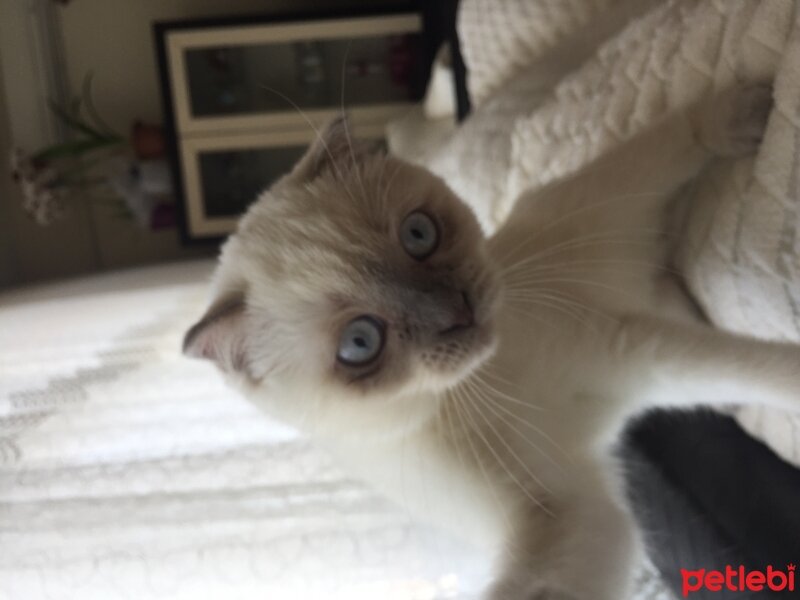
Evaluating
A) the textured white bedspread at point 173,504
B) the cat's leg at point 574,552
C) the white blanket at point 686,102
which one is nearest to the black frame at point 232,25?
the white blanket at point 686,102

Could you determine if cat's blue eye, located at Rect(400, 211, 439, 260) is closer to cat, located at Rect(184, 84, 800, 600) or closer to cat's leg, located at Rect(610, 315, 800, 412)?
cat, located at Rect(184, 84, 800, 600)

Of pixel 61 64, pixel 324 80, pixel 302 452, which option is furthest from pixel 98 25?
pixel 302 452

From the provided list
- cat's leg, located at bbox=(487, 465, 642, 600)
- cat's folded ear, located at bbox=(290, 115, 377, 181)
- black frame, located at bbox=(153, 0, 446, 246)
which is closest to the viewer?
cat's leg, located at bbox=(487, 465, 642, 600)

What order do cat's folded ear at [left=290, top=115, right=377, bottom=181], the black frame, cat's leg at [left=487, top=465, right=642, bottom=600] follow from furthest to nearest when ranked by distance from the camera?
1. the black frame
2. cat's folded ear at [left=290, top=115, right=377, bottom=181]
3. cat's leg at [left=487, top=465, right=642, bottom=600]

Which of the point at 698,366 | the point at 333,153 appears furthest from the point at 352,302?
the point at 698,366

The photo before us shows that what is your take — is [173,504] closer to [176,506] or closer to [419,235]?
[176,506]

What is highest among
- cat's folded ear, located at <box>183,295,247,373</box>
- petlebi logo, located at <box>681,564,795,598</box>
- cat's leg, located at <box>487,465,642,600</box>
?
cat's folded ear, located at <box>183,295,247,373</box>

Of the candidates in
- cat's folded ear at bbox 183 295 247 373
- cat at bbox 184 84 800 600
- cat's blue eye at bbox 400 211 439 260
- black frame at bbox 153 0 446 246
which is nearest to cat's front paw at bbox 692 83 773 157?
cat at bbox 184 84 800 600
